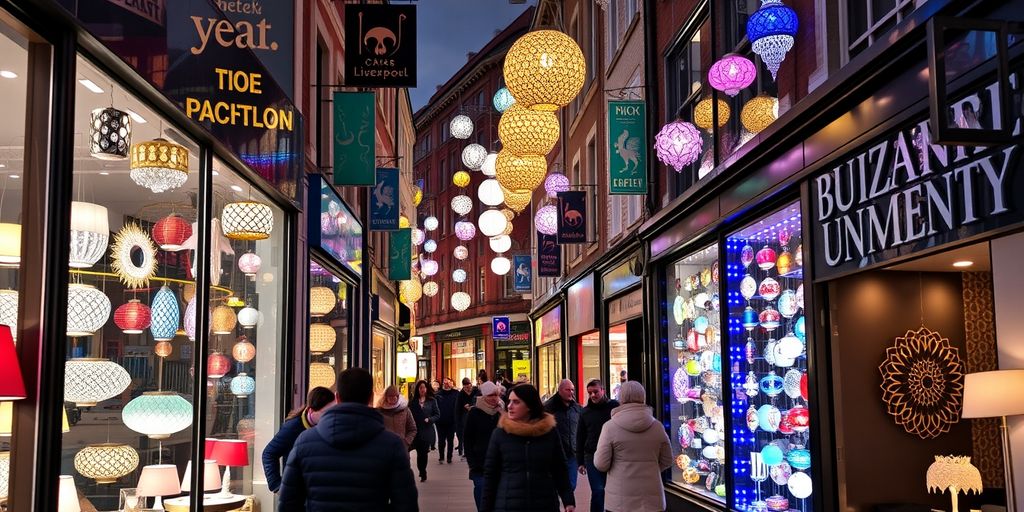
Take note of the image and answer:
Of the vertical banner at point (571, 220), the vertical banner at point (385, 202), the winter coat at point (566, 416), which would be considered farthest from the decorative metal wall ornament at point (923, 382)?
the vertical banner at point (385, 202)

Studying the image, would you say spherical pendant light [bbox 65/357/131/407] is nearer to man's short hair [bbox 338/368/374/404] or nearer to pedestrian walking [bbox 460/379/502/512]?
man's short hair [bbox 338/368/374/404]

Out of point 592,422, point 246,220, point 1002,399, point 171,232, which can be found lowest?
point 592,422

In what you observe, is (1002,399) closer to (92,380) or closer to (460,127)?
(92,380)

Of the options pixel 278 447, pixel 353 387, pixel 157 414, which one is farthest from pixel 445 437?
pixel 353 387

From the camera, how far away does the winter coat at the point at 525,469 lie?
683cm

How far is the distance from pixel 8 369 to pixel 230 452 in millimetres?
4867

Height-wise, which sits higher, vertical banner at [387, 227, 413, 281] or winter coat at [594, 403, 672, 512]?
vertical banner at [387, 227, 413, 281]

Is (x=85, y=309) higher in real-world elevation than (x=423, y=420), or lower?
higher

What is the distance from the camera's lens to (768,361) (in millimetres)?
9727

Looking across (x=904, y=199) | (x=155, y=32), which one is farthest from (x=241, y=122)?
(x=904, y=199)

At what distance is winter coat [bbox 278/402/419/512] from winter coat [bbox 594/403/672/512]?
9.98ft

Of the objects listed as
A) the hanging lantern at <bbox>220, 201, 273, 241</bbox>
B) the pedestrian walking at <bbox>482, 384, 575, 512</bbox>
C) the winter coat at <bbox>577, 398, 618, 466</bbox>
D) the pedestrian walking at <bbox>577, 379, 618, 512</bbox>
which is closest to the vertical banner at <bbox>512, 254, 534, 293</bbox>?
the pedestrian walking at <bbox>577, 379, 618, 512</bbox>

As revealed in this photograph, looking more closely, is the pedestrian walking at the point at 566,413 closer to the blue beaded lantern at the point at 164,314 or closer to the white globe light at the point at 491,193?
the blue beaded lantern at the point at 164,314

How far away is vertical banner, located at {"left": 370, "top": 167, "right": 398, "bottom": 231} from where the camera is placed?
19.6m
